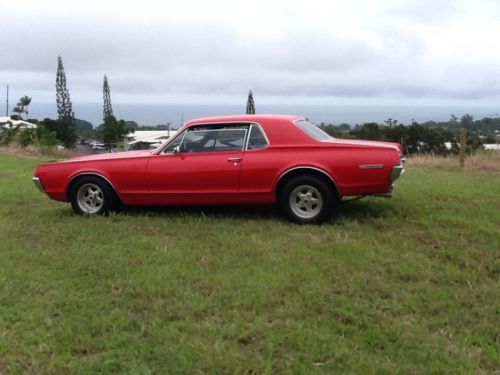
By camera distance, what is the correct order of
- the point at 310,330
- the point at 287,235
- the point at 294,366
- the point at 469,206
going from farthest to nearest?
the point at 469,206 < the point at 287,235 < the point at 310,330 < the point at 294,366

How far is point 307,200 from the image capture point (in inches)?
244

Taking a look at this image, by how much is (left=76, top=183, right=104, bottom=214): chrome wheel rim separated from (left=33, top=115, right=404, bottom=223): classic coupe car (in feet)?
0.04

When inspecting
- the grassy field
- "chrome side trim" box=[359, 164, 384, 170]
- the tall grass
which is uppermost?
"chrome side trim" box=[359, 164, 384, 170]

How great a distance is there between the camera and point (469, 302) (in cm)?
405

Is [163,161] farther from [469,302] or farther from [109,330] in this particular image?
[469,302]

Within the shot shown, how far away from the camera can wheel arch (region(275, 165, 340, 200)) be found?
19.9 feet

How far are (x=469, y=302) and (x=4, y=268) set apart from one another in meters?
4.00

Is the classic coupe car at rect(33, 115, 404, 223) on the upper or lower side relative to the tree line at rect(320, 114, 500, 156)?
lower

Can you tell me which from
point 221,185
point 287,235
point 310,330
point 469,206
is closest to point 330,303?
point 310,330

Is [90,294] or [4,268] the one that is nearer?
[90,294]

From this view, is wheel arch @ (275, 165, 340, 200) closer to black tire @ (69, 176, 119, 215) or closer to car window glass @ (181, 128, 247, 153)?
car window glass @ (181, 128, 247, 153)

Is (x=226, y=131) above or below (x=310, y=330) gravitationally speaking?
above

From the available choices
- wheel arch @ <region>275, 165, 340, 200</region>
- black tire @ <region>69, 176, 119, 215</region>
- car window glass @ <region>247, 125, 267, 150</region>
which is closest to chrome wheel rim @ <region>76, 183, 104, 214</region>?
black tire @ <region>69, 176, 119, 215</region>

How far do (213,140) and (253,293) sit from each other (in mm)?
2774
